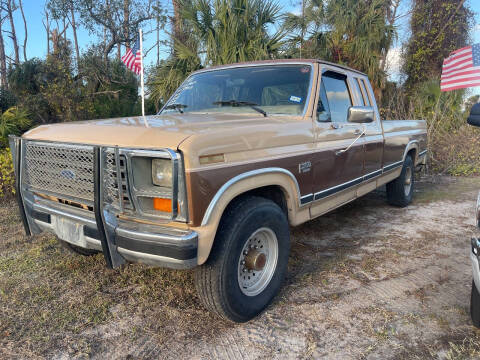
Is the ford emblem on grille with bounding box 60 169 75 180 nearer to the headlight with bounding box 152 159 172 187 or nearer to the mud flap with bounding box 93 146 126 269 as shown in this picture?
the mud flap with bounding box 93 146 126 269

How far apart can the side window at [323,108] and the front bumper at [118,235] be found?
1.90 m

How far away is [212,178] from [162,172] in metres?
0.32

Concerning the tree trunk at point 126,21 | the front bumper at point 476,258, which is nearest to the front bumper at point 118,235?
the front bumper at point 476,258

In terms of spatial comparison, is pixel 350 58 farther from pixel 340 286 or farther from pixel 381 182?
pixel 340 286

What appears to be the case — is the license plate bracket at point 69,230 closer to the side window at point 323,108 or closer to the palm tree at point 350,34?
the side window at point 323,108

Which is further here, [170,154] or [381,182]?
[381,182]

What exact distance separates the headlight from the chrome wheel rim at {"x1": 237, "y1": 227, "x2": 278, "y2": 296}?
0.72 m

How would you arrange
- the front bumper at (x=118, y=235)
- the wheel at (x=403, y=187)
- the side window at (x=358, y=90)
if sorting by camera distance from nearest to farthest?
the front bumper at (x=118, y=235) → the side window at (x=358, y=90) → the wheel at (x=403, y=187)

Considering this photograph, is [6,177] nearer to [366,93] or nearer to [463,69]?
[366,93]

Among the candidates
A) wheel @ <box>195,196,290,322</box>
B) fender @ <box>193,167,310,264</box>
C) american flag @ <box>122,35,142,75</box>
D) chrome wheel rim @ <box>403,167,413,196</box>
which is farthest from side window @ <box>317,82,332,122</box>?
american flag @ <box>122,35,142,75</box>

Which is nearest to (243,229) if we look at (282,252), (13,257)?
(282,252)

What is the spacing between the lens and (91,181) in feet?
7.45

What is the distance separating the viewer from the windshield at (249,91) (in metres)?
3.26

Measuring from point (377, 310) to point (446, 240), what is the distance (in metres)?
2.12
